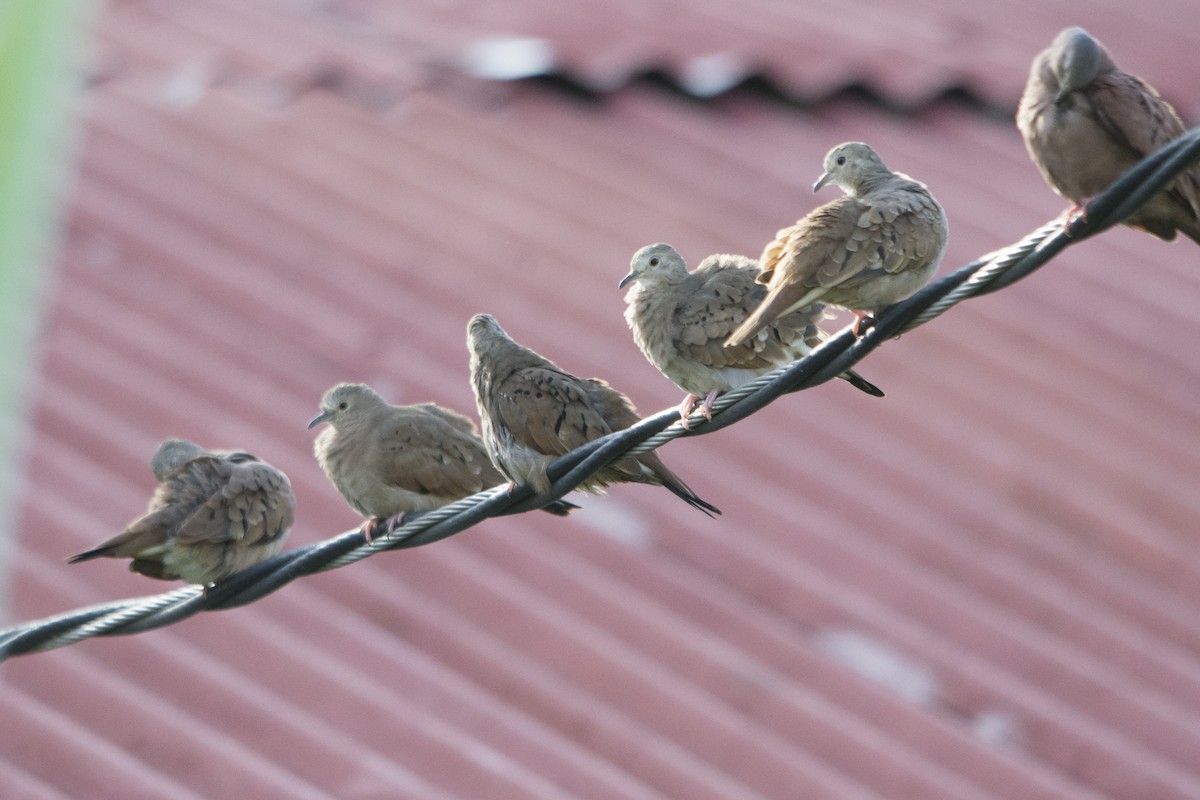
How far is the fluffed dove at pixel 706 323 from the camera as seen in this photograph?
311cm

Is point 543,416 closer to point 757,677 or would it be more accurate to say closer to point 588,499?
point 757,677

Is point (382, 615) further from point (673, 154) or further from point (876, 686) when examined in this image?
point (673, 154)

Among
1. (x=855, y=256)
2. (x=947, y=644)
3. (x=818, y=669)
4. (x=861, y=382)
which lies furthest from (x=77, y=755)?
(x=947, y=644)

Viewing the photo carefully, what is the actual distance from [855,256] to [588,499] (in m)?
2.48

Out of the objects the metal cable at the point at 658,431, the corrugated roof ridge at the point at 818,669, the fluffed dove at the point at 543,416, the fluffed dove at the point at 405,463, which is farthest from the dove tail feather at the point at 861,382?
the corrugated roof ridge at the point at 818,669

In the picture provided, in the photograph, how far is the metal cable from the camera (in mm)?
2248

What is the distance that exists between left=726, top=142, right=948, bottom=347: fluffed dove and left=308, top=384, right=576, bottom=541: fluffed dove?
38.6 inches

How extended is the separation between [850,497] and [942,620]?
0.65 m

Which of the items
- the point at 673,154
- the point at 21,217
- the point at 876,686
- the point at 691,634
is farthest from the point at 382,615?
the point at 21,217

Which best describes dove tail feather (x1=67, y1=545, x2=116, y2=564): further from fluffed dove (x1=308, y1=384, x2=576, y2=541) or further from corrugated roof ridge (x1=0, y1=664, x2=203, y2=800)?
corrugated roof ridge (x1=0, y1=664, x2=203, y2=800)

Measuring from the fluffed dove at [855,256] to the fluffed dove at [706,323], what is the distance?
0.51ft

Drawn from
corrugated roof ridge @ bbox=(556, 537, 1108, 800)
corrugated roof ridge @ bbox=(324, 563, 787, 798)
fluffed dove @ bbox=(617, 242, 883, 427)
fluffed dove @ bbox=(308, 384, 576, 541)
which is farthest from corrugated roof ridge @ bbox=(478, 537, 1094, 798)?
fluffed dove @ bbox=(617, 242, 883, 427)

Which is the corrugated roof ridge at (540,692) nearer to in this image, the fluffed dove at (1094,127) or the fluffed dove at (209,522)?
the fluffed dove at (209,522)

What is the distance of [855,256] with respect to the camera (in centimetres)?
276
